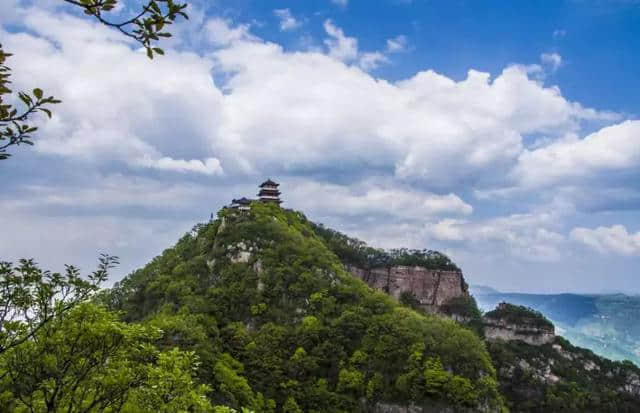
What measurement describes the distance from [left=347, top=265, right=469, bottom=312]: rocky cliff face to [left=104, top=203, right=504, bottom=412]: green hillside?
776 inches

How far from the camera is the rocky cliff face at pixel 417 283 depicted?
71.1 metres

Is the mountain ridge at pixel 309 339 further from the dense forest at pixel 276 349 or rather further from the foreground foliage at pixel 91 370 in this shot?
the foreground foliage at pixel 91 370

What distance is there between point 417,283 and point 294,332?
33.5 meters

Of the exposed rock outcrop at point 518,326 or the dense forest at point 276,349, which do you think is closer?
the dense forest at point 276,349

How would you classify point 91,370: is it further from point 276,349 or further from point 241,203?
point 241,203

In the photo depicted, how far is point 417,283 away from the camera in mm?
71625

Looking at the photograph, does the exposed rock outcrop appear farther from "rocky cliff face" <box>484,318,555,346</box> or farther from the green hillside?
the green hillside

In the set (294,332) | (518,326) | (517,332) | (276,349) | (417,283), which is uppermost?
(417,283)

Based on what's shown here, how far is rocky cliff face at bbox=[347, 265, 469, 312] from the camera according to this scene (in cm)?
7112

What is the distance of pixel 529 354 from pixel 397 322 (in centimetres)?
2878

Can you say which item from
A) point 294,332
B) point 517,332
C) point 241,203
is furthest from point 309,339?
point 517,332

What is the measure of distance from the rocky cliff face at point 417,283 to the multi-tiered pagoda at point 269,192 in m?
15.7

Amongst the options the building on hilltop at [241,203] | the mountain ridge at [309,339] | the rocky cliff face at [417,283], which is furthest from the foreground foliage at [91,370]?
the rocky cliff face at [417,283]

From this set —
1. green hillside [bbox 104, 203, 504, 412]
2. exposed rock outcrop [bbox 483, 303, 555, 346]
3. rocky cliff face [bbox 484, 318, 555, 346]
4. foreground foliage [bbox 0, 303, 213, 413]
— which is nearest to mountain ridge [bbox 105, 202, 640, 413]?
green hillside [bbox 104, 203, 504, 412]
